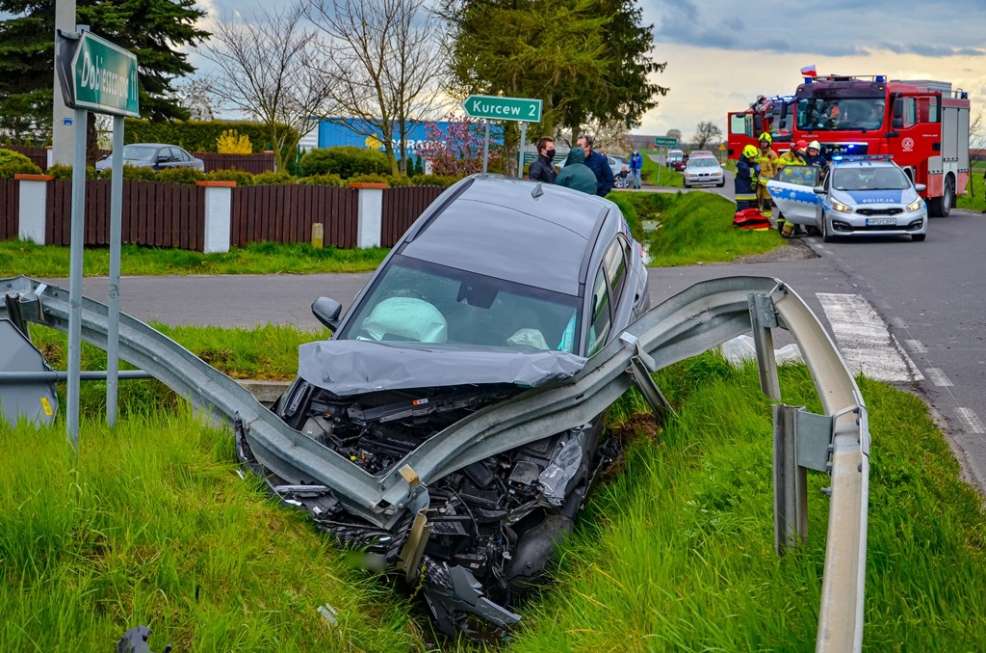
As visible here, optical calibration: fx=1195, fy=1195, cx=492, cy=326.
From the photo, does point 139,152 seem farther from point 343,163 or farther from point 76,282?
point 76,282

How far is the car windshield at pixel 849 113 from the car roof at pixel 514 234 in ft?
71.7

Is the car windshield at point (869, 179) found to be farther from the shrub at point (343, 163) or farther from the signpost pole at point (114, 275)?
the signpost pole at point (114, 275)

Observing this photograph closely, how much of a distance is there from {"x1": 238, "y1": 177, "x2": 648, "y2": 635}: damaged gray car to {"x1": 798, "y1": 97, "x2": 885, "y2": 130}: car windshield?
22199 millimetres

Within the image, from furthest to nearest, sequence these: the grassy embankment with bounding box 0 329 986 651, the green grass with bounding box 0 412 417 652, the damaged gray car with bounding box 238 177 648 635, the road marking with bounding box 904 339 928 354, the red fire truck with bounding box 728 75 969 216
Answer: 1. the red fire truck with bounding box 728 75 969 216
2. the road marking with bounding box 904 339 928 354
3. the damaged gray car with bounding box 238 177 648 635
4. the green grass with bounding box 0 412 417 652
5. the grassy embankment with bounding box 0 329 986 651

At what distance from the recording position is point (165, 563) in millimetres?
4832

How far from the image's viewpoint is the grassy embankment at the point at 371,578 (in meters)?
4.26

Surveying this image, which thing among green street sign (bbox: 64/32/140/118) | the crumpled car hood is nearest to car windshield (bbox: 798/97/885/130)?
the crumpled car hood

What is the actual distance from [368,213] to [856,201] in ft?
29.8

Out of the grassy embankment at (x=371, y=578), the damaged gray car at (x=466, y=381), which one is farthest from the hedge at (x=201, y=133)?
the grassy embankment at (x=371, y=578)

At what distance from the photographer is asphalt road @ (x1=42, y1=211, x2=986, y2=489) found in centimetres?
952

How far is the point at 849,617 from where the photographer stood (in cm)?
329

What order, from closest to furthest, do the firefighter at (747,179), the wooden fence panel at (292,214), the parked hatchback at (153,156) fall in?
the wooden fence panel at (292,214) < the firefighter at (747,179) < the parked hatchback at (153,156)

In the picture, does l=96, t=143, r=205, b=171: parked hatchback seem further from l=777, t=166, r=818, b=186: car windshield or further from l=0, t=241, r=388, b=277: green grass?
l=777, t=166, r=818, b=186: car windshield

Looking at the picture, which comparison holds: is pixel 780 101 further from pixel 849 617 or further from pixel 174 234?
pixel 849 617
